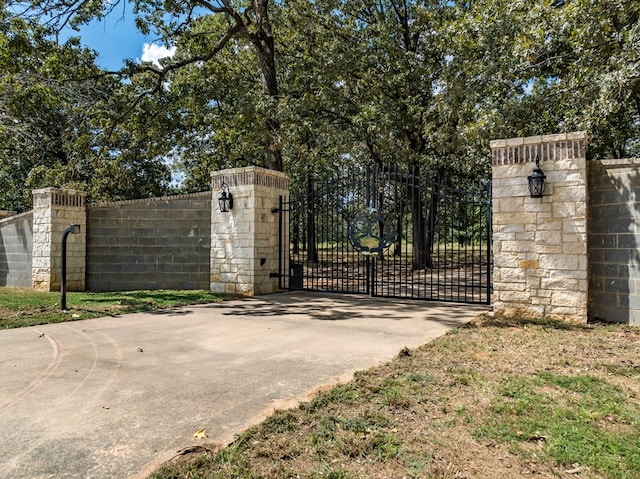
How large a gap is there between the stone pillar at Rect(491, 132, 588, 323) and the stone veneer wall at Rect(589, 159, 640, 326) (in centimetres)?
32

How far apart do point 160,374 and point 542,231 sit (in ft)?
16.9

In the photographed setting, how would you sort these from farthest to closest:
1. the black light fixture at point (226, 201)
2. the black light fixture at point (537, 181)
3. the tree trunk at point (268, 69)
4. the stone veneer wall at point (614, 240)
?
1. the tree trunk at point (268, 69)
2. the black light fixture at point (226, 201)
3. the black light fixture at point (537, 181)
4. the stone veneer wall at point (614, 240)

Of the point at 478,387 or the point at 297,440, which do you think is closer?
the point at 297,440

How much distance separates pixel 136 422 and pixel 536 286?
5.31m

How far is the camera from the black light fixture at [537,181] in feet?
18.7

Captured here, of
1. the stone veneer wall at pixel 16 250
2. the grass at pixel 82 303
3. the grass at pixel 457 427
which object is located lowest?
Result: the grass at pixel 457 427

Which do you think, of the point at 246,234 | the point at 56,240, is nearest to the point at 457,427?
the point at 246,234

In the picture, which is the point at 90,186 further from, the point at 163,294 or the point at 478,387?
the point at 478,387

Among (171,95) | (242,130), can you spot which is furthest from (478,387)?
(171,95)

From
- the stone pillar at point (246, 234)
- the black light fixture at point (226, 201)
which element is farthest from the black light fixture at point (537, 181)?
the black light fixture at point (226, 201)

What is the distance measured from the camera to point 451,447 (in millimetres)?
2338

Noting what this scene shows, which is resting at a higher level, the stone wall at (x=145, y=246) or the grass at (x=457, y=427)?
the stone wall at (x=145, y=246)

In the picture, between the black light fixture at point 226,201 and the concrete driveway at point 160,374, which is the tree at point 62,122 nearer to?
the black light fixture at point 226,201

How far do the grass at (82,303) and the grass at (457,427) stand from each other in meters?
4.85
